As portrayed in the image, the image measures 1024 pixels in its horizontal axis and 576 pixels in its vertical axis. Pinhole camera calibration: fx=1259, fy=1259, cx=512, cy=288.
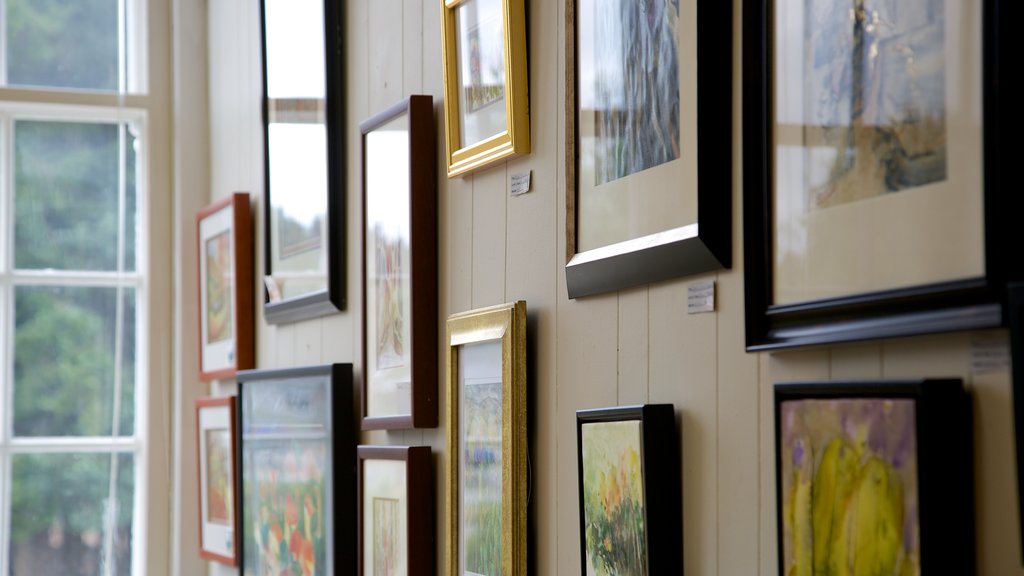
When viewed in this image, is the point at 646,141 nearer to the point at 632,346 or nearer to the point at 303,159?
the point at 632,346

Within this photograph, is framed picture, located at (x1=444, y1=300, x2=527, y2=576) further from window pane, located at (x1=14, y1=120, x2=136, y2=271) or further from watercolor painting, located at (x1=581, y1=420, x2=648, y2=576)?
window pane, located at (x1=14, y1=120, x2=136, y2=271)

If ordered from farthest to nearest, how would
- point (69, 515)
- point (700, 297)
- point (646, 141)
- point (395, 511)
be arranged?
point (69, 515)
point (395, 511)
point (646, 141)
point (700, 297)

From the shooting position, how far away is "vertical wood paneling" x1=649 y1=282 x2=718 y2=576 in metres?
1.42

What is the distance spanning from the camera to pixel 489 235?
204 cm

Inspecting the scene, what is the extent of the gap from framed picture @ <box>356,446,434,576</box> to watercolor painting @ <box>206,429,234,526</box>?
103cm

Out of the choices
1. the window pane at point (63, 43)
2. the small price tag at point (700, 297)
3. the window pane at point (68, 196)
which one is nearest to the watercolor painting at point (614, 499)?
the small price tag at point (700, 297)

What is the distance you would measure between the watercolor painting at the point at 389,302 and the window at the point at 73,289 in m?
1.73

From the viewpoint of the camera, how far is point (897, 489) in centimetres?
109

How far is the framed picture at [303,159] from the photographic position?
270 centimetres

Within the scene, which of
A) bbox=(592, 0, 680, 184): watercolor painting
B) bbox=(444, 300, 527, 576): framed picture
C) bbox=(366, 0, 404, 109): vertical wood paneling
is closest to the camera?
bbox=(592, 0, 680, 184): watercolor painting

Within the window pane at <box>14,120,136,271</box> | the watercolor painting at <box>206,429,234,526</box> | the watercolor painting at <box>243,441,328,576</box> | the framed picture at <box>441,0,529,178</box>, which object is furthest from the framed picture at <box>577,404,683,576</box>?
the window pane at <box>14,120,136,271</box>

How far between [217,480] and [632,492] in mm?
2262

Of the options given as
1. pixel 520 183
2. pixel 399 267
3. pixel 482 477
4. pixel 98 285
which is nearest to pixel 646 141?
pixel 520 183

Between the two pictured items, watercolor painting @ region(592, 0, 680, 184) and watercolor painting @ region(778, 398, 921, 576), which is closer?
watercolor painting @ region(778, 398, 921, 576)
